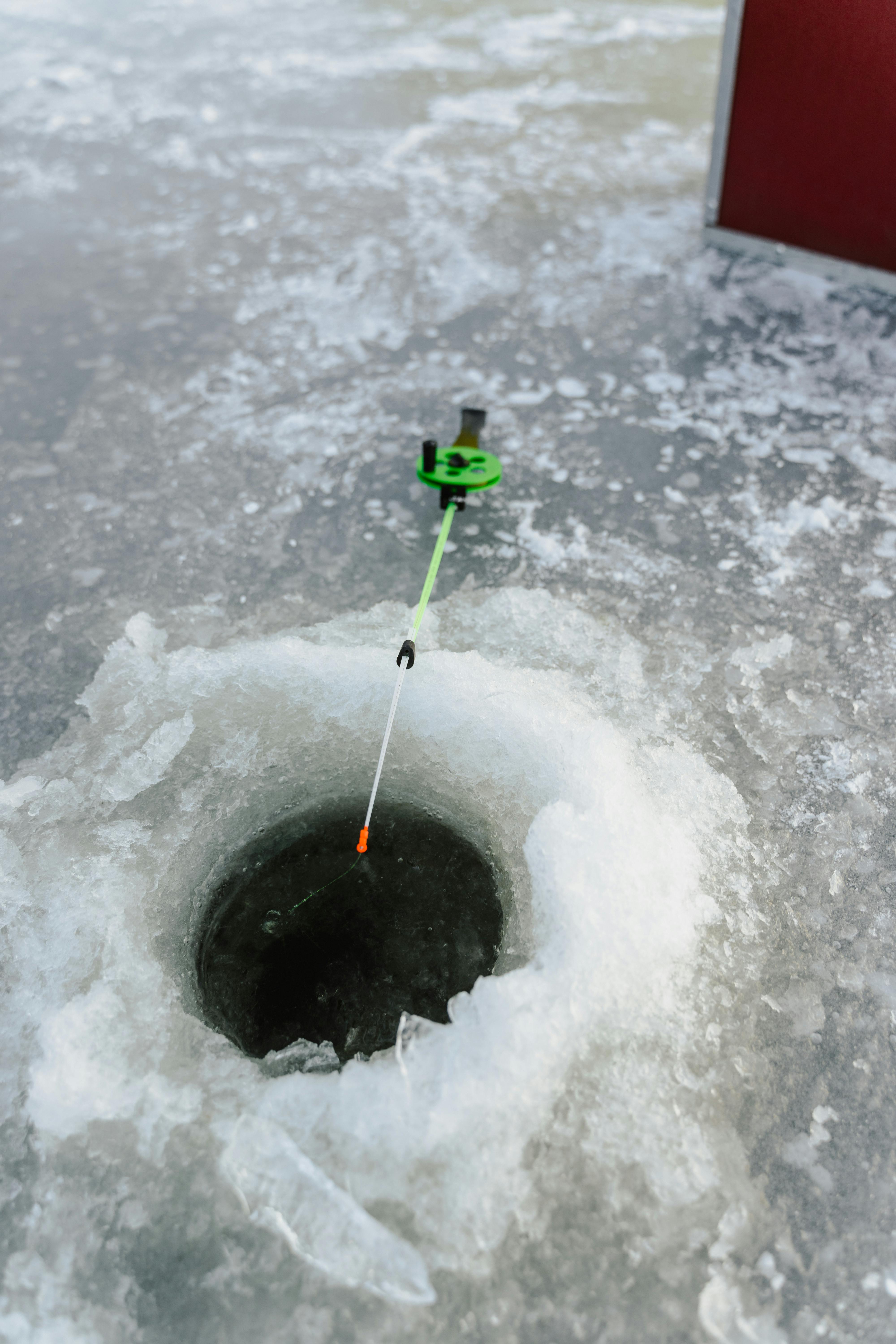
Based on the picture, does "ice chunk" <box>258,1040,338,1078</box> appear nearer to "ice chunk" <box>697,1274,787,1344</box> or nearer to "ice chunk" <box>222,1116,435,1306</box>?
"ice chunk" <box>222,1116,435,1306</box>

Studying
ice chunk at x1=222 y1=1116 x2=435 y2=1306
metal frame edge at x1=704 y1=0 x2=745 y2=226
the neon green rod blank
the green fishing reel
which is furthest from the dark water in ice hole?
metal frame edge at x1=704 y1=0 x2=745 y2=226

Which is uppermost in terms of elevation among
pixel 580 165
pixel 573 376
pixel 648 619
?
pixel 580 165

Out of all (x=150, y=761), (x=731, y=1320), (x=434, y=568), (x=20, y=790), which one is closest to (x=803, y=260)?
(x=434, y=568)

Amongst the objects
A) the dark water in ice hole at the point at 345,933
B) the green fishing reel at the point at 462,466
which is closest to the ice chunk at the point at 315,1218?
the dark water in ice hole at the point at 345,933

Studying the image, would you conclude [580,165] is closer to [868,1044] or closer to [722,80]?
[722,80]

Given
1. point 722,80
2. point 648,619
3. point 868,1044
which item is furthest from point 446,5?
point 868,1044

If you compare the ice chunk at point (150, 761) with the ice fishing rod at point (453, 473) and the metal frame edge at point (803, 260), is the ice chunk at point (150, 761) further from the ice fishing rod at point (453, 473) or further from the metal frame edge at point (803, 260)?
the metal frame edge at point (803, 260)
